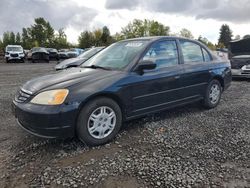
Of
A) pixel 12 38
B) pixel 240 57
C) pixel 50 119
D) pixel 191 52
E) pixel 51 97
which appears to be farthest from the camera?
pixel 12 38

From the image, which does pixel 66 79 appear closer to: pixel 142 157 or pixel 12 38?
pixel 142 157

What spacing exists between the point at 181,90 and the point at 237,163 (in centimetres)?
187

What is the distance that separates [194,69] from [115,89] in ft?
6.42

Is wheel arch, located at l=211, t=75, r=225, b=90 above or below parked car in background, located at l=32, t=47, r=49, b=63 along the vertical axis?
below

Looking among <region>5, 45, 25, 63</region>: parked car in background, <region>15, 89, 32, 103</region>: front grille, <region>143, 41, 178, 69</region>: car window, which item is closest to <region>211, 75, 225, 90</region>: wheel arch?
<region>143, 41, 178, 69</region>: car window

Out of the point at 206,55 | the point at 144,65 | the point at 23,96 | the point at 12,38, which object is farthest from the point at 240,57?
the point at 12,38

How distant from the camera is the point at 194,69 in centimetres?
503

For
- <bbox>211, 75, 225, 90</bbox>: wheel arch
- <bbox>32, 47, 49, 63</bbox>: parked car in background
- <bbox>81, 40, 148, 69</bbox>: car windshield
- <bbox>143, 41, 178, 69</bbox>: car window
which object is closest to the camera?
<bbox>81, 40, 148, 69</bbox>: car windshield

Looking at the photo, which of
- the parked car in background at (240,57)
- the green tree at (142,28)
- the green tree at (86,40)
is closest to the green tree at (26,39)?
the green tree at (86,40)

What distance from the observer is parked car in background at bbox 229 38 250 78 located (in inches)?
364

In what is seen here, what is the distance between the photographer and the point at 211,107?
5566 mm

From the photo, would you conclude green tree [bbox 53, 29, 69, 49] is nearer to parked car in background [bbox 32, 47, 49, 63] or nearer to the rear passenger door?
parked car in background [bbox 32, 47, 49, 63]

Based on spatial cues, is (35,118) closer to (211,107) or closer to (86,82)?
(86,82)

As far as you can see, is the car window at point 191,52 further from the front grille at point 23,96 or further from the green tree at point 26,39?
the green tree at point 26,39
